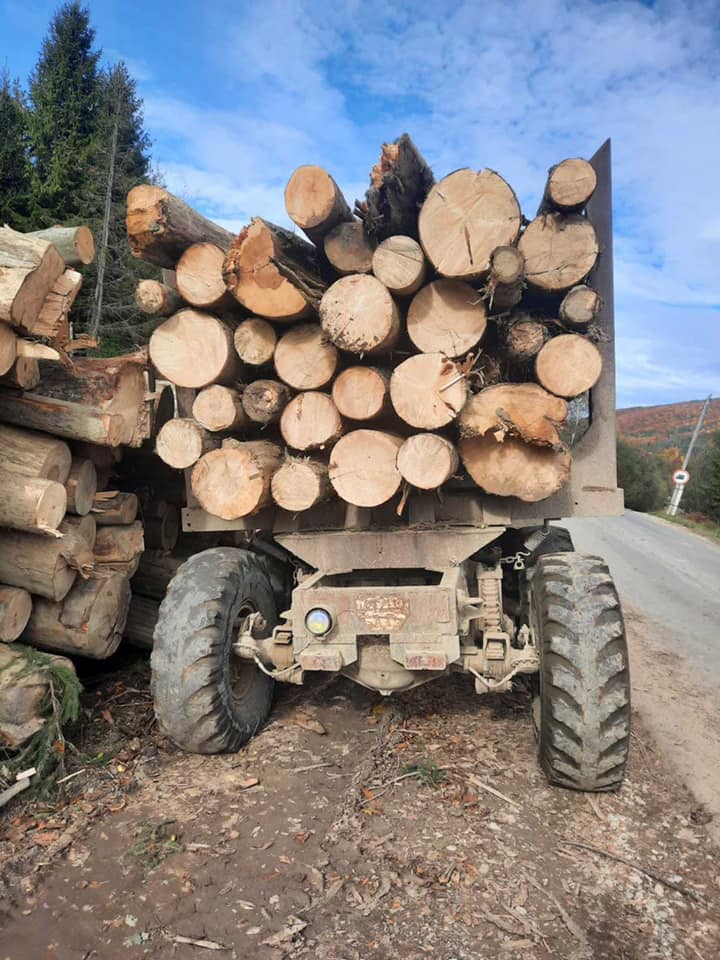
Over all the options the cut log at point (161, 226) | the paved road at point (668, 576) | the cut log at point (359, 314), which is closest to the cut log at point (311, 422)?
the cut log at point (359, 314)

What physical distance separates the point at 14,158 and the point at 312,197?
753 inches

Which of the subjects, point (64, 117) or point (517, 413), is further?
point (64, 117)

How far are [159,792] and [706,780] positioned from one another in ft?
10.4

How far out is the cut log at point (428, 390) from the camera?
3.77 meters

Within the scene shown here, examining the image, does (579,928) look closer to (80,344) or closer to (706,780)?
(706,780)

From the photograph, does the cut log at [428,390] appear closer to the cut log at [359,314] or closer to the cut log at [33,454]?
the cut log at [359,314]

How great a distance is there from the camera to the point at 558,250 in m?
4.04

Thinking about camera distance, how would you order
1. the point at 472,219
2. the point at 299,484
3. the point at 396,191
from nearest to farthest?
the point at 472,219
the point at 396,191
the point at 299,484

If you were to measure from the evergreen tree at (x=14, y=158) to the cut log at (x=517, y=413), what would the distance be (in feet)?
56.7

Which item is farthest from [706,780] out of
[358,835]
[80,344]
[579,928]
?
[80,344]

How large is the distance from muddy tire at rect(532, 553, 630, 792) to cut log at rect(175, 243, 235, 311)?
2626 mm

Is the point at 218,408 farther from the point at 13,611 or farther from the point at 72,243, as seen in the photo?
the point at 13,611

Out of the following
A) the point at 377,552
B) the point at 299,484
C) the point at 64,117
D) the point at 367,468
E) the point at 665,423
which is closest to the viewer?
the point at 367,468

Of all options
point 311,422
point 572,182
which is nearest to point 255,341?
point 311,422
